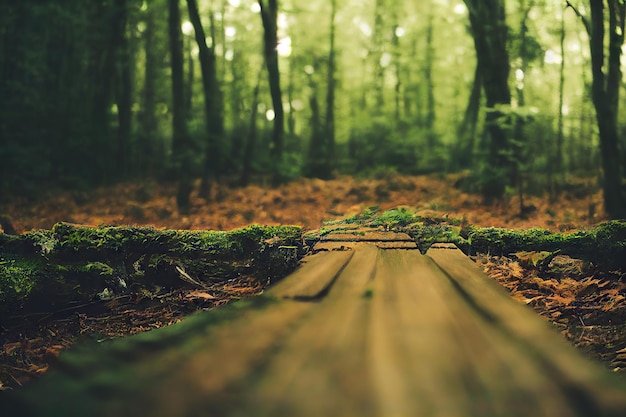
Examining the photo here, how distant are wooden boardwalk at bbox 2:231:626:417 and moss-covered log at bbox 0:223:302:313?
55.0 inches

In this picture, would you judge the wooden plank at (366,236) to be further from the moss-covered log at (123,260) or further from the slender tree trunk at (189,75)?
the slender tree trunk at (189,75)

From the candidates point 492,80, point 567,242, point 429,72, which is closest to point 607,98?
point 492,80

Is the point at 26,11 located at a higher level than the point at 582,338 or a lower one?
higher

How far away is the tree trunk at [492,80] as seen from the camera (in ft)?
27.1

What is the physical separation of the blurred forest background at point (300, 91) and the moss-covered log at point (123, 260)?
4980mm

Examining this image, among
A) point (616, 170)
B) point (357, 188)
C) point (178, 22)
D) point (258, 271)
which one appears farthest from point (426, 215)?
point (178, 22)

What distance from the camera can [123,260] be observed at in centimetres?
345

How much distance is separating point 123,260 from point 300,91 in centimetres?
2323

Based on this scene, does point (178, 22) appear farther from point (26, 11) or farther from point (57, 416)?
point (57, 416)

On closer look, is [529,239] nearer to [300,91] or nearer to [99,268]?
[99,268]

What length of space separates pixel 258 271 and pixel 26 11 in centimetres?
1510

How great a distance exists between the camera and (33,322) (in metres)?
3.07

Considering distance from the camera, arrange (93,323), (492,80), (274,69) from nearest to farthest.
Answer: (93,323)
(492,80)
(274,69)

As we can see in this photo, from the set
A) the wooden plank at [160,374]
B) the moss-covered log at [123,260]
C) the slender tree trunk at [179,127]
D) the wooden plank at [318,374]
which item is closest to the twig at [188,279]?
the moss-covered log at [123,260]
